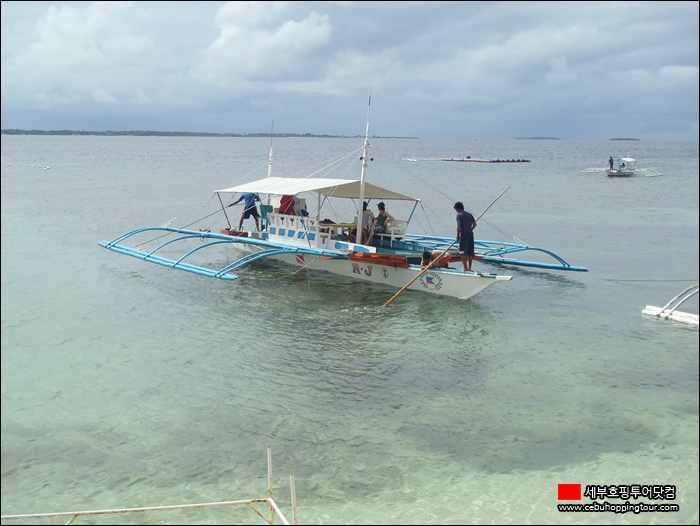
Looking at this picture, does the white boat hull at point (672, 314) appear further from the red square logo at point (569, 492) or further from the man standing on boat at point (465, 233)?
the red square logo at point (569, 492)

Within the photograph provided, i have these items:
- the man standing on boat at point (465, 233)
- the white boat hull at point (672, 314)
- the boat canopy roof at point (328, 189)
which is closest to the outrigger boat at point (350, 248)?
the boat canopy roof at point (328, 189)

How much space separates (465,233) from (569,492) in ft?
30.1

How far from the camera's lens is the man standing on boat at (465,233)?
15375mm

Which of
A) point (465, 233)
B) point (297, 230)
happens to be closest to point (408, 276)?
point (465, 233)

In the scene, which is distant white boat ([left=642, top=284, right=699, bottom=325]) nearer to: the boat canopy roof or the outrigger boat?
the outrigger boat

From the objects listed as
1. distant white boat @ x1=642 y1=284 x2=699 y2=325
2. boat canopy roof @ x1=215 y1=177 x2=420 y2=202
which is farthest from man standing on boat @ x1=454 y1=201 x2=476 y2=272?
distant white boat @ x1=642 y1=284 x2=699 y2=325

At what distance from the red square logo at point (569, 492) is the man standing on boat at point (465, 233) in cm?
891

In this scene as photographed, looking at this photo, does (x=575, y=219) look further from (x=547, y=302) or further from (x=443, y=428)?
(x=443, y=428)

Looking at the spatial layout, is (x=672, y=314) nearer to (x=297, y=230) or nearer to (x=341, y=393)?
(x=341, y=393)

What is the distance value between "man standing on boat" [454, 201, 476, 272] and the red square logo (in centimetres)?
891

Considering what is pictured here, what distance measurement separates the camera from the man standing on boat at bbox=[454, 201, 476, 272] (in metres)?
15.4

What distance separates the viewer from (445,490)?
7164 mm

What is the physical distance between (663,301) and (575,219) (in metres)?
18.4

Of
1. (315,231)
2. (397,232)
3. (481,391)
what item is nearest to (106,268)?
(315,231)
